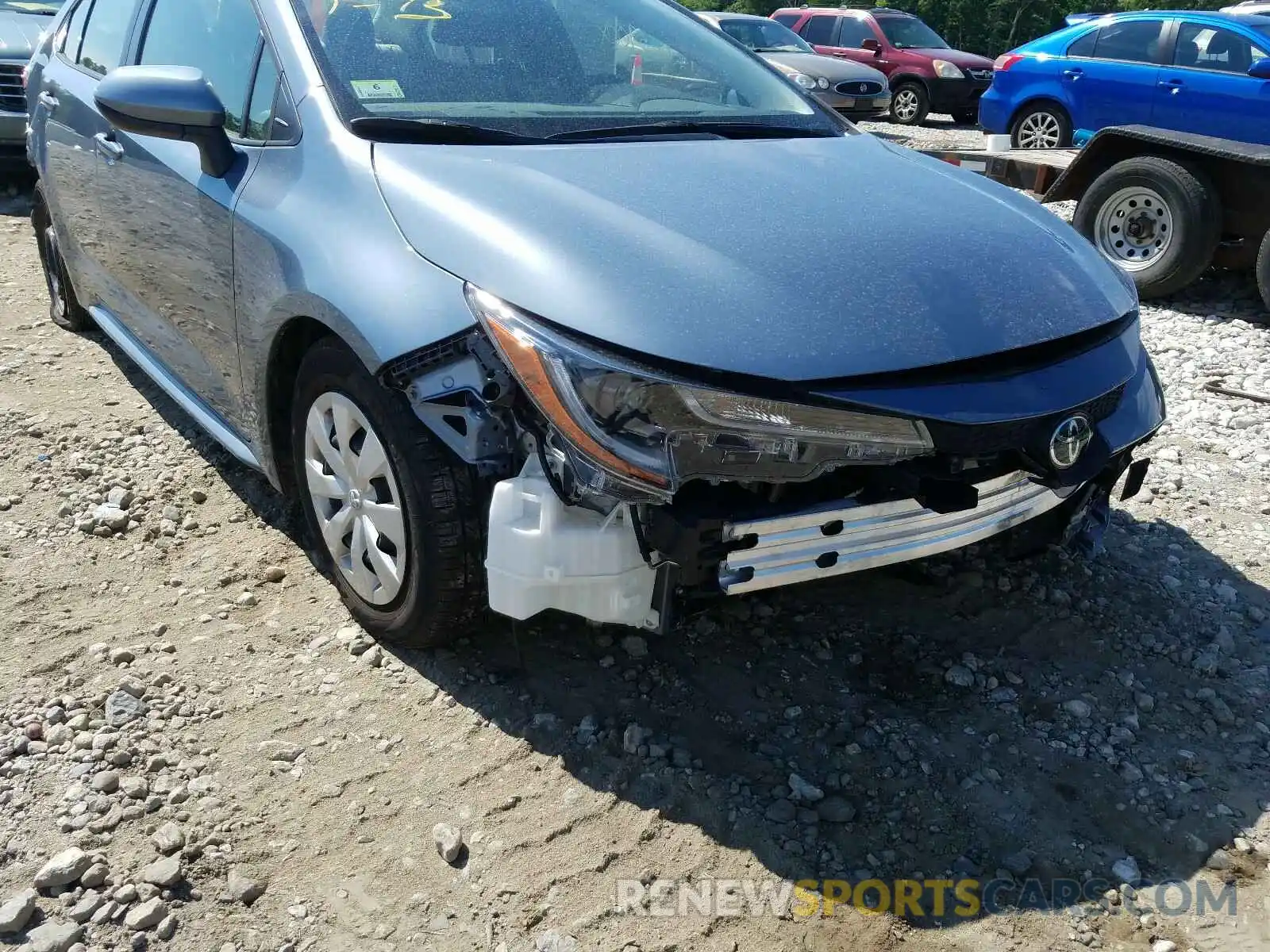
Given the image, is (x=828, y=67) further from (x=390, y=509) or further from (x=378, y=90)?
(x=390, y=509)

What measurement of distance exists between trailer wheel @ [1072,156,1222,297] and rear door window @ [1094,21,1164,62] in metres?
4.08

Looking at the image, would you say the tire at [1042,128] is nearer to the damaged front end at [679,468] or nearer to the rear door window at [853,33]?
the rear door window at [853,33]

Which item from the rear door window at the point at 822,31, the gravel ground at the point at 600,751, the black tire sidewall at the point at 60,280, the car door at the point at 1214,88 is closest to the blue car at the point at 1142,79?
the car door at the point at 1214,88

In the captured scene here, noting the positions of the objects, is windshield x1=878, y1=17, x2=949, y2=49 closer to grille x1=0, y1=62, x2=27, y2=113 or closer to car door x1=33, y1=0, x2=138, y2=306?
grille x1=0, y1=62, x2=27, y2=113

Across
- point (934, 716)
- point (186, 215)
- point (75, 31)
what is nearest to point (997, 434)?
Result: point (934, 716)

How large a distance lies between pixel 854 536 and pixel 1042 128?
9.57m

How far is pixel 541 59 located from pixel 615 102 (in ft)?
0.77

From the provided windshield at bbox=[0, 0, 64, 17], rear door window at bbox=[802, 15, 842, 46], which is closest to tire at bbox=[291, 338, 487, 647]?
windshield at bbox=[0, 0, 64, 17]

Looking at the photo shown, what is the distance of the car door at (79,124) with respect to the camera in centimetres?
383

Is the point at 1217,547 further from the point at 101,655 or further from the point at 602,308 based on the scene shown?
the point at 101,655

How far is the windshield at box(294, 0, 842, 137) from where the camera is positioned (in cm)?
275

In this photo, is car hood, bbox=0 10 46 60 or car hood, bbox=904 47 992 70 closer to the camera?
car hood, bbox=0 10 46 60

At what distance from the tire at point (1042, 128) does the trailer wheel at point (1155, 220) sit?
4676mm

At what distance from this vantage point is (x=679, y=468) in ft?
6.79
